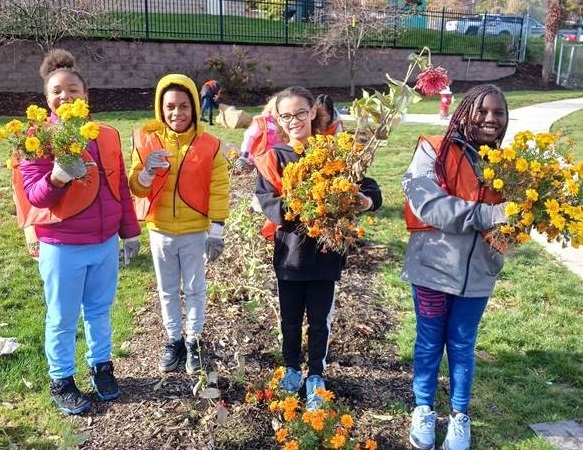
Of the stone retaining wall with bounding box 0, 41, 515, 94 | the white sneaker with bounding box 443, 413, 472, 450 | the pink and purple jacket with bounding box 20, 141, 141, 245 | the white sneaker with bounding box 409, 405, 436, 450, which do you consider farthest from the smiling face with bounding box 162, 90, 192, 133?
the stone retaining wall with bounding box 0, 41, 515, 94

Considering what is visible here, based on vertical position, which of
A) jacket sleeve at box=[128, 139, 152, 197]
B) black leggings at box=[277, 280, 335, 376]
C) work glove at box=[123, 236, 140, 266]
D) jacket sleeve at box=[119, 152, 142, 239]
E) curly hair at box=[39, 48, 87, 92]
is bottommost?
black leggings at box=[277, 280, 335, 376]

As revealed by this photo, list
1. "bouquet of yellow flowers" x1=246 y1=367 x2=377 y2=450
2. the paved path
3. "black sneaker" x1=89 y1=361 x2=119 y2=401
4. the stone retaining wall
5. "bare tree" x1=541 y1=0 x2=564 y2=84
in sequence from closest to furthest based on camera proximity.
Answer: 1. "bouquet of yellow flowers" x1=246 y1=367 x2=377 y2=450
2. "black sneaker" x1=89 y1=361 x2=119 y2=401
3. the paved path
4. the stone retaining wall
5. "bare tree" x1=541 y1=0 x2=564 y2=84

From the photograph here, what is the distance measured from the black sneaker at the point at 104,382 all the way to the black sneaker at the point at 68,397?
9cm

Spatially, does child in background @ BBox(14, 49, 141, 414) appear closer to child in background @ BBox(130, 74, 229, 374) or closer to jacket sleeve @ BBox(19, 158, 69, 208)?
jacket sleeve @ BBox(19, 158, 69, 208)

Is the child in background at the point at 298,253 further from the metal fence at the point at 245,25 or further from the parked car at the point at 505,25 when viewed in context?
the parked car at the point at 505,25

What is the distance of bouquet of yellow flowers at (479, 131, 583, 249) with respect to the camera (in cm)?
235

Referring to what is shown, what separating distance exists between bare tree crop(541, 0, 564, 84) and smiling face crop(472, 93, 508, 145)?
23.4 meters

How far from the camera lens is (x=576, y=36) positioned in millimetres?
29234

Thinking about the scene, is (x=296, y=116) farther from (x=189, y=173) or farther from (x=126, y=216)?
(x=126, y=216)

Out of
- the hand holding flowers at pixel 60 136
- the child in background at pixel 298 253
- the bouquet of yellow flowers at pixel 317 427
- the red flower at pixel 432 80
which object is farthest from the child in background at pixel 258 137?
the bouquet of yellow flowers at pixel 317 427

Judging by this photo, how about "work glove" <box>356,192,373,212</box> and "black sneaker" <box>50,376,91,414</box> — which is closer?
"work glove" <box>356,192,373,212</box>

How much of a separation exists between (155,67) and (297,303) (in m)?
15.3

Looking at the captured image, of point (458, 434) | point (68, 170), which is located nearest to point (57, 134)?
point (68, 170)

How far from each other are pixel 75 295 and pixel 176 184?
748 mm
